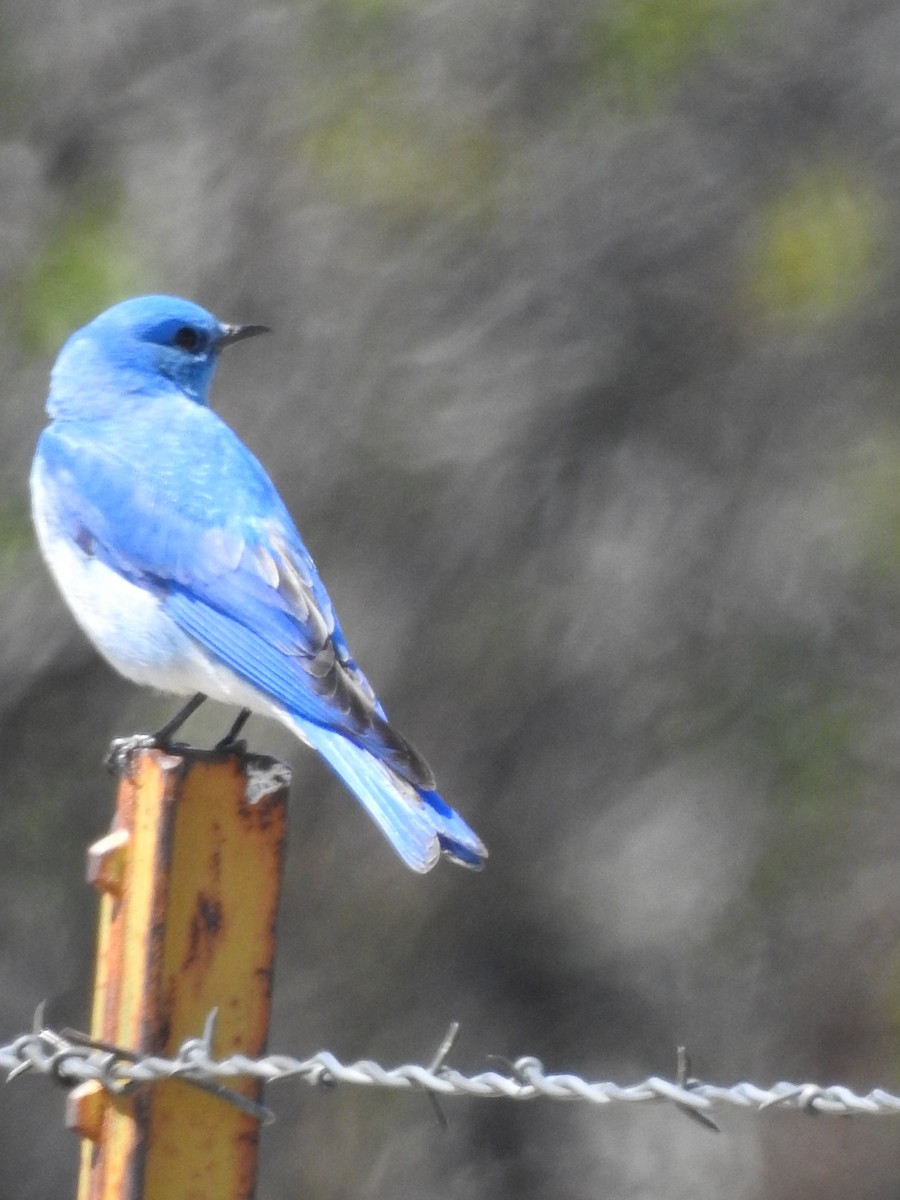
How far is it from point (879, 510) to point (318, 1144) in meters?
2.70

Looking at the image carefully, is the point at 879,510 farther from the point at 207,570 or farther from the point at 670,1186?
the point at 207,570

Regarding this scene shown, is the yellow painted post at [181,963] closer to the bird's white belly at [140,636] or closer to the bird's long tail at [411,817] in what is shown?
the bird's long tail at [411,817]

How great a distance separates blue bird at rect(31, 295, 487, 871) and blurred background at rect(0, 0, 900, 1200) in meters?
1.95

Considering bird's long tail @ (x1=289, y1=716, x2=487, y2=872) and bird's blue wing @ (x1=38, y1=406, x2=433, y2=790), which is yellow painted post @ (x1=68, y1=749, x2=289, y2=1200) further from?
bird's blue wing @ (x1=38, y1=406, x2=433, y2=790)

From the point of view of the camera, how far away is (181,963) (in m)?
2.53

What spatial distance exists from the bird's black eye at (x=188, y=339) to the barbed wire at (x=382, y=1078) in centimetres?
238

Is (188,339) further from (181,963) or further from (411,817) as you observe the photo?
(181,963)

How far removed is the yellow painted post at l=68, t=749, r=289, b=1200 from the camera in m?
2.53

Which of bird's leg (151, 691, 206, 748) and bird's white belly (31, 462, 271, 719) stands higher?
bird's white belly (31, 462, 271, 719)

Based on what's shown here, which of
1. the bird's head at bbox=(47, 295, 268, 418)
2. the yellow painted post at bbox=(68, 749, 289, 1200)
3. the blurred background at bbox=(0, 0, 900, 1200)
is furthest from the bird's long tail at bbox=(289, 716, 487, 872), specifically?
the blurred background at bbox=(0, 0, 900, 1200)

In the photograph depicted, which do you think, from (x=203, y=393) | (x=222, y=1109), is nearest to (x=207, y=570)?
(x=203, y=393)

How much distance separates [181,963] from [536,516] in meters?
4.25

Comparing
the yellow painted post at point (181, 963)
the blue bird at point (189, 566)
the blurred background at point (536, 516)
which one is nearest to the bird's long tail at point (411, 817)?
the blue bird at point (189, 566)

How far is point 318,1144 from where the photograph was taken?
661 cm
